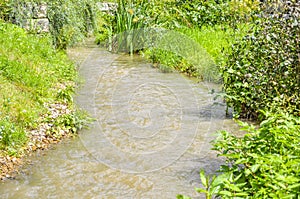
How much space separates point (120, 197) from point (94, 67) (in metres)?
5.48

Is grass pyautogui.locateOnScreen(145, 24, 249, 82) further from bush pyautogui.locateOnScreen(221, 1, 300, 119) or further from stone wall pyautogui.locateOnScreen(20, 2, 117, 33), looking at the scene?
stone wall pyautogui.locateOnScreen(20, 2, 117, 33)

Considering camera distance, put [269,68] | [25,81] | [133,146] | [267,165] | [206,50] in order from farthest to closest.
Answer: [206,50], [25,81], [269,68], [133,146], [267,165]

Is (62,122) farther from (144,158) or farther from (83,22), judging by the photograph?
(83,22)

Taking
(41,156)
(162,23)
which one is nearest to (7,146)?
(41,156)

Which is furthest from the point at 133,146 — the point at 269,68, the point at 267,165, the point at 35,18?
the point at 35,18

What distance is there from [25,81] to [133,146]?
213 cm

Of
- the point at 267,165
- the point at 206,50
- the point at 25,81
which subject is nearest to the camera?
the point at 267,165

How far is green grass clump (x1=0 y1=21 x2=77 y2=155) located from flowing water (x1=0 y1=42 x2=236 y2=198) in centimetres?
36

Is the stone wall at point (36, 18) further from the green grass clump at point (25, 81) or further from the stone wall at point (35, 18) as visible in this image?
the green grass clump at point (25, 81)

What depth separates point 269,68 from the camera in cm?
624

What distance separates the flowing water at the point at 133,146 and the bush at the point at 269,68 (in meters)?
0.44

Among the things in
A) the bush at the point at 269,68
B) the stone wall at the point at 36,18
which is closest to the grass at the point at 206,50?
the bush at the point at 269,68

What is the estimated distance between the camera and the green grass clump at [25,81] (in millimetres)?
5903

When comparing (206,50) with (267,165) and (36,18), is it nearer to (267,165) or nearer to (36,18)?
(36,18)
